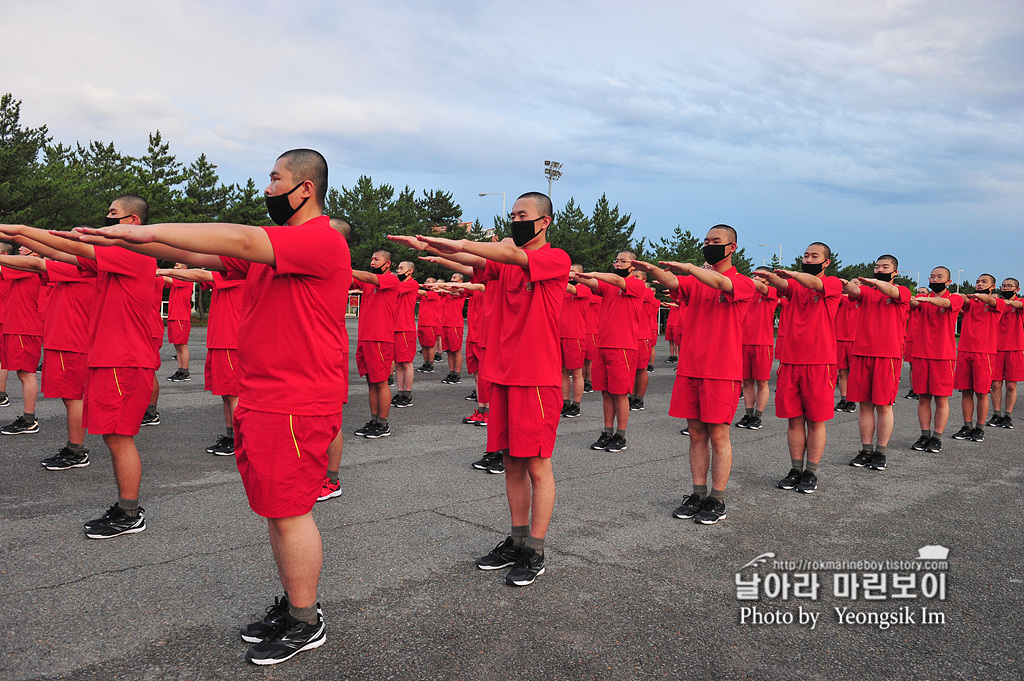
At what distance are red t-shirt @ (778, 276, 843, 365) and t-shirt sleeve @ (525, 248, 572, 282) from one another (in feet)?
10.6

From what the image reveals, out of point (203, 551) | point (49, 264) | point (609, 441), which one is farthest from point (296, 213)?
point (609, 441)

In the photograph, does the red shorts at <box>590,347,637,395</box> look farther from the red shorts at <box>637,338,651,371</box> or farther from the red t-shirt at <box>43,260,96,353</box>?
the red t-shirt at <box>43,260,96,353</box>

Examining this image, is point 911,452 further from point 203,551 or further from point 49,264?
point 49,264

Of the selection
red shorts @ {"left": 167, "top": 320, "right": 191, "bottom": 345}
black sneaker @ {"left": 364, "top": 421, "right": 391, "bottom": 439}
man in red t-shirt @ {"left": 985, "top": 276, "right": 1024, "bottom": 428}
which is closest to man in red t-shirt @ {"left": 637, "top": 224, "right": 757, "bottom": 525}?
black sneaker @ {"left": 364, "top": 421, "right": 391, "bottom": 439}

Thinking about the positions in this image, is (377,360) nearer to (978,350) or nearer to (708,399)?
(708,399)

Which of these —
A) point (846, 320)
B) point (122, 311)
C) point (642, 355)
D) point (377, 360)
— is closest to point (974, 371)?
point (846, 320)

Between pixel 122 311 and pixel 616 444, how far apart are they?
16.7 feet

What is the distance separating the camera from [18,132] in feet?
92.9

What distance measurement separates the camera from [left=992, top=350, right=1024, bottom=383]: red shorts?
1013 cm

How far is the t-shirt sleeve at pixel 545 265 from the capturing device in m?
3.90

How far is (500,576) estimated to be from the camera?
407 cm

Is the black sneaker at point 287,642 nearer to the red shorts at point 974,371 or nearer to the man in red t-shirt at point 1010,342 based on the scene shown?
the red shorts at point 974,371

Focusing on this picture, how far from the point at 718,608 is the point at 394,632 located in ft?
5.47

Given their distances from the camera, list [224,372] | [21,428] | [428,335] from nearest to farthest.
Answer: [224,372]
[21,428]
[428,335]
